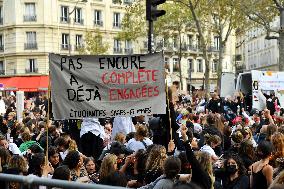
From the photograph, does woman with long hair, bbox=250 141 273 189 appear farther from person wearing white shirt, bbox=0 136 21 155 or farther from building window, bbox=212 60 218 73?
building window, bbox=212 60 218 73

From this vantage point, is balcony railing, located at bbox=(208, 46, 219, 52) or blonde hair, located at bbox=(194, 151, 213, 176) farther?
balcony railing, located at bbox=(208, 46, 219, 52)

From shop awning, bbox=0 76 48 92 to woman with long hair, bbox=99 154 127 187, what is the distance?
163 feet

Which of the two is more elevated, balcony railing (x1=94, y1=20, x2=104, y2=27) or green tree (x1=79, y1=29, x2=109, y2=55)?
balcony railing (x1=94, y1=20, x2=104, y2=27)

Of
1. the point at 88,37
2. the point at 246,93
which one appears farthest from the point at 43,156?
the point at 88,37

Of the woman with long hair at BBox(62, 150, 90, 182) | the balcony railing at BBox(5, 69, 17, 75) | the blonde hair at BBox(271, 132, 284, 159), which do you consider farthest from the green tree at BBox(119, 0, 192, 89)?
the woman with long hair at BBox(62, 150, 90, 182)

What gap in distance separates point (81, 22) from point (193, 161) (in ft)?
184

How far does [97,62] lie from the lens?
351 inches

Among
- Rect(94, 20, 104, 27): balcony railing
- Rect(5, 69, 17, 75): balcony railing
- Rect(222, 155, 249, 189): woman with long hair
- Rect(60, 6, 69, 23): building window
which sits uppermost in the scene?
Rect(60, 6, 69, 23): building window

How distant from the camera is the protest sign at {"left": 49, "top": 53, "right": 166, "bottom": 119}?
876 cm

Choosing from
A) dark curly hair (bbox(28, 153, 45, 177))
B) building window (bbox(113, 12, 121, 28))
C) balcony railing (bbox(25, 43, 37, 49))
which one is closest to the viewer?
dark curly hair (bbox(28, 153, 45, 177))

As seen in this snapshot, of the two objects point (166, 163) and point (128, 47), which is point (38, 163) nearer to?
point (166, 163)

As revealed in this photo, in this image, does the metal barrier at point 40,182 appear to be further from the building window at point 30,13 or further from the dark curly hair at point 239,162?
the building window at point 30,13

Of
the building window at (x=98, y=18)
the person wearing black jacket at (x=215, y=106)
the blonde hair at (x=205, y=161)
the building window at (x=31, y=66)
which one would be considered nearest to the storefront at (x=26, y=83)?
the building window at (x=31, y=66)

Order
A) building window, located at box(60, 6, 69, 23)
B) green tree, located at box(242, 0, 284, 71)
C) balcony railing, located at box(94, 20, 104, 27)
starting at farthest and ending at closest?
balcony railing, located at box(94, 20, 104, 27) → building window, located at box(60, 6, 69, 23) → green tree, located at box(242, 0, 284, 71)
